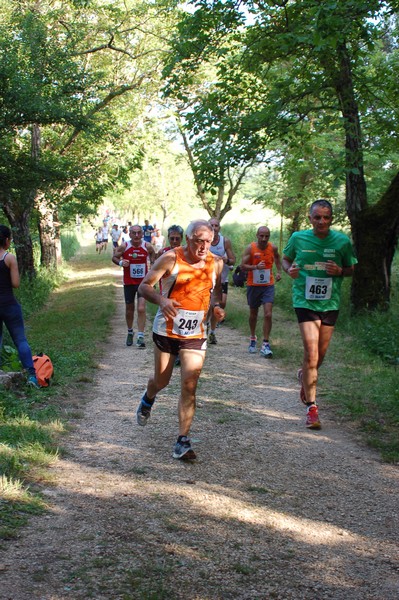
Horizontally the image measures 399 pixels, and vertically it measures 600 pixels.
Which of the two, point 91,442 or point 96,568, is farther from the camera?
point 91,442

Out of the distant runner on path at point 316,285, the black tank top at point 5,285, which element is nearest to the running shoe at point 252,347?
the distant runner on path at point 316,285

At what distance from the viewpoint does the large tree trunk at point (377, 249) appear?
44.4 ft

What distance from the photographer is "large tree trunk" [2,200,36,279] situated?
18.2m

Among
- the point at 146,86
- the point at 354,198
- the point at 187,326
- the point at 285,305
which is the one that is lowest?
the point at 285,305

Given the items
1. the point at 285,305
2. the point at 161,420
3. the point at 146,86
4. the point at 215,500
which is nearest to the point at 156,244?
the point at 146,86

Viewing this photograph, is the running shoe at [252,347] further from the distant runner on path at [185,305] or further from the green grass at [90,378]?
the distant runner on path at [185,305]

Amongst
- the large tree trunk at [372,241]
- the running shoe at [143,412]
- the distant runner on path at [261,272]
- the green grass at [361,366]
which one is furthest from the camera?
the large tree trunk at [372,241]

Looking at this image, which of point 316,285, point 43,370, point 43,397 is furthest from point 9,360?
point 316,285

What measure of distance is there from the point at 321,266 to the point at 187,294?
73.8 inches

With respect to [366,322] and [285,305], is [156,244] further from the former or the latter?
[366,322]

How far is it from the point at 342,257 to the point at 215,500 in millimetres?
3159

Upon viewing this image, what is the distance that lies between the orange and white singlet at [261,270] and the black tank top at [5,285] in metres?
4.82

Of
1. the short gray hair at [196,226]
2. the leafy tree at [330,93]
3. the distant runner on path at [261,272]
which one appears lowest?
the distant runner on path at [261,272]

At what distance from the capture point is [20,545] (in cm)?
384
